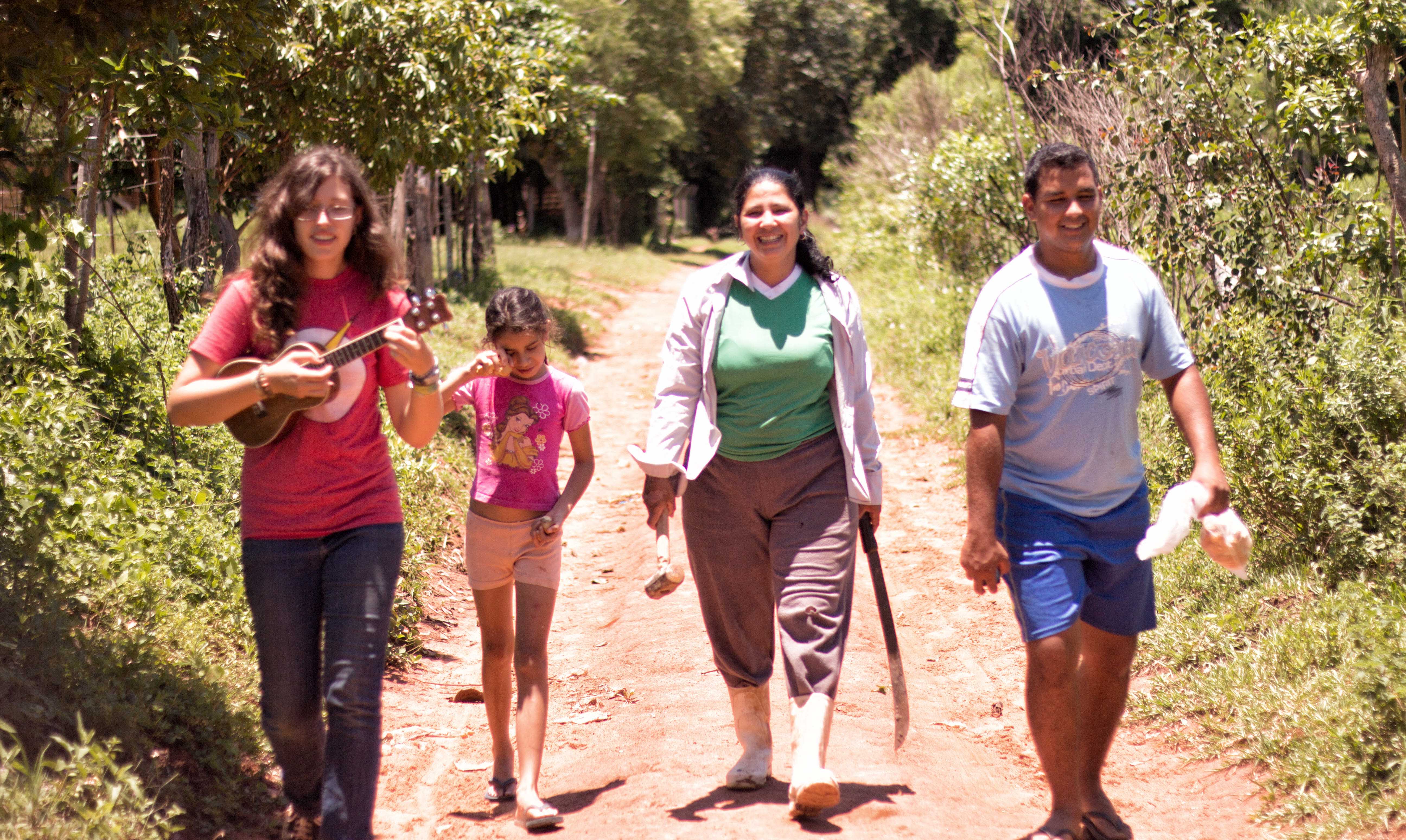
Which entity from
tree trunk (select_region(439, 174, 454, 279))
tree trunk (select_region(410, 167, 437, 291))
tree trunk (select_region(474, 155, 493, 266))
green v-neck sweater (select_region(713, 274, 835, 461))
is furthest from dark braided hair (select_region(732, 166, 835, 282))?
tree trunk (select_region(439, 174, 454, 279))

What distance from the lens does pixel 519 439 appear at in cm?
430

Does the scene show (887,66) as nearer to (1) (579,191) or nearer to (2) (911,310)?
(1) (579,191)

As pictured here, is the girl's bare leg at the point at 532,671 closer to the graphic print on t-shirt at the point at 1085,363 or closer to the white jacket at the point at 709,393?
the white jacket at the point at 709,393

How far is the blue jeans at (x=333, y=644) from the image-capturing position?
329 cm

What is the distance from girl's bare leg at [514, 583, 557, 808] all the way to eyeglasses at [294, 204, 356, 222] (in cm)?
147

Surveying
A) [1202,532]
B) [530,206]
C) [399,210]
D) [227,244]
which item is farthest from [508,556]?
[530,206]

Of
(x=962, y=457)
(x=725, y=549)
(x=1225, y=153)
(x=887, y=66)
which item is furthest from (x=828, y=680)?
(x=887, y=66)

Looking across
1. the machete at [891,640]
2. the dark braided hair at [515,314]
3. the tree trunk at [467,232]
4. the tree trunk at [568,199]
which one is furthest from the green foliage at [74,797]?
the tree trunk at [568,199]

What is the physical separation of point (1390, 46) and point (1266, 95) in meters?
2.31

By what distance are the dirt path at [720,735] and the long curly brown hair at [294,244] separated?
6.28 ft

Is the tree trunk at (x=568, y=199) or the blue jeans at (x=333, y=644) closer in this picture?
the blue jeans at (x=333, y=644)

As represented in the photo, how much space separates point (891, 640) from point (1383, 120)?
3905 millimetres

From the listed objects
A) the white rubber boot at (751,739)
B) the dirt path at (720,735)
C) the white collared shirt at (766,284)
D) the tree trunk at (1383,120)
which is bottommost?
the dirt path at (720,735)

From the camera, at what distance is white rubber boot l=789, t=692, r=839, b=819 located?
373 centimetres
